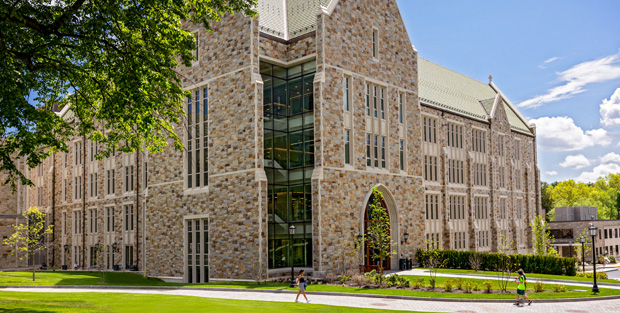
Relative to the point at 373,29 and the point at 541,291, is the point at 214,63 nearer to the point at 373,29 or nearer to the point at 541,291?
the point at 373,29

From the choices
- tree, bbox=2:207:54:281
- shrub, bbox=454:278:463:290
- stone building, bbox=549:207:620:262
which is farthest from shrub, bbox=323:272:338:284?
stone building, bbox=549:207:620:262

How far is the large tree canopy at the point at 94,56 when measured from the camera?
1619 centimetres

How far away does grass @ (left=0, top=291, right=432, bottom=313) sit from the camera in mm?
18234

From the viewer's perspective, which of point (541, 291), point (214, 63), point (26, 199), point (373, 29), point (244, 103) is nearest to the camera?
point (541, 291)

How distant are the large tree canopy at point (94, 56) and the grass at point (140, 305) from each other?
197 inches

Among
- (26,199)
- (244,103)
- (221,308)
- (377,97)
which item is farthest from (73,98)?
(26,199)

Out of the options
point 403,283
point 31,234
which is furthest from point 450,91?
point 31,234

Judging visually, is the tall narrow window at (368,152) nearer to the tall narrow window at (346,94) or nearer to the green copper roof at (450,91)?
the tall narrow window at (346,94)

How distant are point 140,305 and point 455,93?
144 feet

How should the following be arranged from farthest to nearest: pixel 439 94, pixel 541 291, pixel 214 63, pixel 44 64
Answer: pixel 439 94 < pixel 214 63 < pixel 541 291 < pixel 44 64

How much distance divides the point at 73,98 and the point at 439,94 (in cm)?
3872

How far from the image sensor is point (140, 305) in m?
19.8

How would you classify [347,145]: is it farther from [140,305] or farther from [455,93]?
[455,93]

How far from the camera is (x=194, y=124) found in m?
36.6
